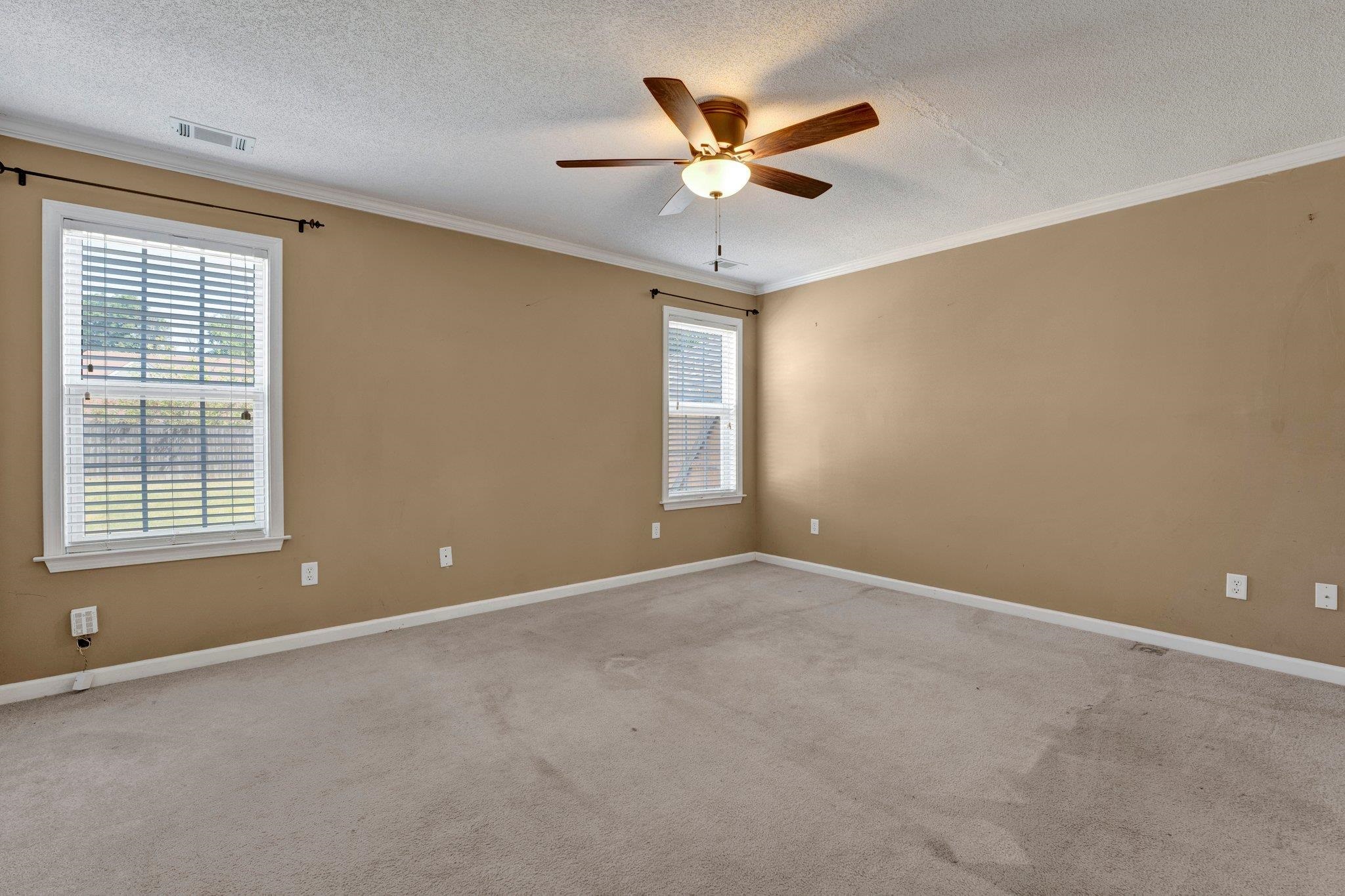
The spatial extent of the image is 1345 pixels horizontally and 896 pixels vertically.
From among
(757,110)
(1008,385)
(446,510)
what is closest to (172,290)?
(446,510)

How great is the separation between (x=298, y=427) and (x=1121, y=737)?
411 cm

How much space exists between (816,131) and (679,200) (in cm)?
90

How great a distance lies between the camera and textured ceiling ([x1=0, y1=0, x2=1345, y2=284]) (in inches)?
79.4

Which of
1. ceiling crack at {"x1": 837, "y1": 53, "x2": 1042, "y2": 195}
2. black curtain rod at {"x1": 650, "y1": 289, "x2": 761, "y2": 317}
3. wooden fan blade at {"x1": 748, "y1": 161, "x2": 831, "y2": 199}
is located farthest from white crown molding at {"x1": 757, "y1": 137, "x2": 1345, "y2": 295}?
wooden fan blade at {"x1": 748, "y1": 161, "x2": 831, "y2": 199}

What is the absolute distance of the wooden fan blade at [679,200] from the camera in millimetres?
2951

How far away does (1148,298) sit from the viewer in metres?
Answer: 3.44

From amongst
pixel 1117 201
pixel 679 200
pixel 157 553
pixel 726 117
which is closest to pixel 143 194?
pixel 157 553

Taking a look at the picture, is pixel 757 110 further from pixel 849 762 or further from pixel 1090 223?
pixel 849 762

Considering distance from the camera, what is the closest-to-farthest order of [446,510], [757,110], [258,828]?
[258,828] < [757,110] < [446,510]

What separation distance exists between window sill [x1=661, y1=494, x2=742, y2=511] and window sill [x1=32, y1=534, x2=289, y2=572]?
270 centimetres

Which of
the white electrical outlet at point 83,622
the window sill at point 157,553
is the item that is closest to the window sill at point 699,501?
the window sill at point 157,553

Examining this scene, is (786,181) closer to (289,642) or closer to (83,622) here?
(289,642)

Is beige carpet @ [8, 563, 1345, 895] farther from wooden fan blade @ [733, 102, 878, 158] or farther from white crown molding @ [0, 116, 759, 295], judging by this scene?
white crown molding @ [0, 116, 759, 295]

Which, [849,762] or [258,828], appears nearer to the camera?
[258,828]
